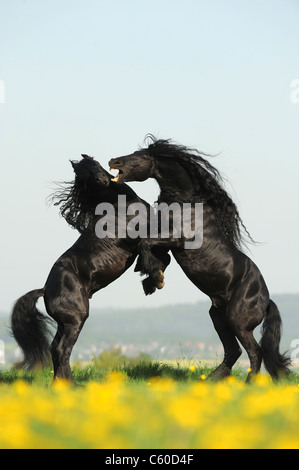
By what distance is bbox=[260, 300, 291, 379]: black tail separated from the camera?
878 cm

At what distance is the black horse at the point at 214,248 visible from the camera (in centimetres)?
815

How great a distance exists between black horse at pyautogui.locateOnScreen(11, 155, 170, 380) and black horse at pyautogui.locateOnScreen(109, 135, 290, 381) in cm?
31

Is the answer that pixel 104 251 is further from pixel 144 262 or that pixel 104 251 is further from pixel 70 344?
pixel 70 344

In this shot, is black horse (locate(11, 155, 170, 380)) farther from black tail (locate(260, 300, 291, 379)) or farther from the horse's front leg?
black tail (locate(260, 300, 291, 379))

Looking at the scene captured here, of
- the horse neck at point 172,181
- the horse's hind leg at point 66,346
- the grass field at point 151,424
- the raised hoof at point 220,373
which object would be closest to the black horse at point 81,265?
the horse's hind leg at point 66,346

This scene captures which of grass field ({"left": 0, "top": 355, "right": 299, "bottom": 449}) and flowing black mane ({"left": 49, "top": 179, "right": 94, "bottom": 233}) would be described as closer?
grass field ({"left": 0, "top": 355, "right": 299, "bottom": 449})

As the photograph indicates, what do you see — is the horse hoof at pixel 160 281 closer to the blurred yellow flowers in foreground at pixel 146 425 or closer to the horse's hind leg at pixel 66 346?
the horse's hind leg at pixel 66 346

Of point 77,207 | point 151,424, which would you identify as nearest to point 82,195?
point 77,207

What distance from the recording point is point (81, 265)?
8117mm

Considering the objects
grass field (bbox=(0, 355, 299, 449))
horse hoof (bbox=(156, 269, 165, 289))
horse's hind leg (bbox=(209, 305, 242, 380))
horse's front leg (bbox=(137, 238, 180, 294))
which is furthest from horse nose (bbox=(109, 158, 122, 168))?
grass field (bbox=(0, 355, 299, 449))

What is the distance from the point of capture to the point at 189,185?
8.42m

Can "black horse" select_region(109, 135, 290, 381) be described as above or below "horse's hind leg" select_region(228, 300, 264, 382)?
above

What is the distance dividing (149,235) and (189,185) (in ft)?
2.91

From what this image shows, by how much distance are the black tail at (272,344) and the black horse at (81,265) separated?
1571 millimetres
